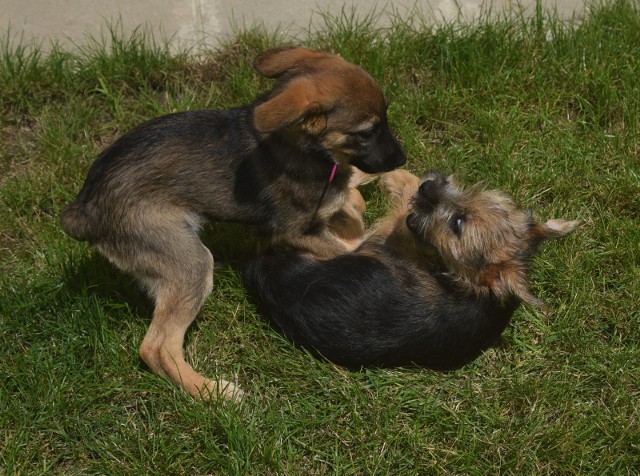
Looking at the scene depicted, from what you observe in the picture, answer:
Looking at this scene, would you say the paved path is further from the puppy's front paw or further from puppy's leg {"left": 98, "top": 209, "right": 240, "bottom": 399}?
puppy's leg {"left": 98, "top": 209, "right": 240, "bottom": 399}

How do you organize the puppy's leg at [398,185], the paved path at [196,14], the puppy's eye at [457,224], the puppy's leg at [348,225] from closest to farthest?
the puppy's eye at [457,224] < the puppy's leg at [348,225] < the puppy's leg at [398,185] < the paved path at [196,14]

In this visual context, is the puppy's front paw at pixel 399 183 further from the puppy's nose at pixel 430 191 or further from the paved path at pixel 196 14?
the paved path at pixel 196 14

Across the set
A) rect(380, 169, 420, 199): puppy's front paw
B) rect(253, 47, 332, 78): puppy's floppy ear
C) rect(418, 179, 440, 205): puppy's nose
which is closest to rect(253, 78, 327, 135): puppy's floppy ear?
rect(253, 47, 332, 78): puppy's floppy ear

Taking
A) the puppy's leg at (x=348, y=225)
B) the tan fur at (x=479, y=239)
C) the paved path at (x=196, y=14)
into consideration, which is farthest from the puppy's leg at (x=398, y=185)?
the paved path at (x=196, y=14)

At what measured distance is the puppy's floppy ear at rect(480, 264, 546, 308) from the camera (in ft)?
14.9

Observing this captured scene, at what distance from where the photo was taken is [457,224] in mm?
4789

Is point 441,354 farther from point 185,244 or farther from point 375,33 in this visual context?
point 375,33

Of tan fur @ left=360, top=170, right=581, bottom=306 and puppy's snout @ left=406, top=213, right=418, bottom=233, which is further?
puppy's snout @ left=406, top=213, right=418, bottom=233

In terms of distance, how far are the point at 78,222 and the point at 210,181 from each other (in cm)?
81

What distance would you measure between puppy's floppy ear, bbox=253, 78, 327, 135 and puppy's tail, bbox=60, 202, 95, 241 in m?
1.25

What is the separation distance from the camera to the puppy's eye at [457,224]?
478cm

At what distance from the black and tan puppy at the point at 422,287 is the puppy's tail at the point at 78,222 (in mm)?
997

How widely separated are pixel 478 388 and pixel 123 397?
2136 mm

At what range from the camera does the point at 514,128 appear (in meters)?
5.88
